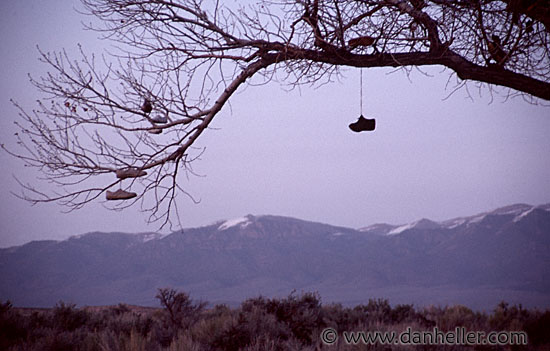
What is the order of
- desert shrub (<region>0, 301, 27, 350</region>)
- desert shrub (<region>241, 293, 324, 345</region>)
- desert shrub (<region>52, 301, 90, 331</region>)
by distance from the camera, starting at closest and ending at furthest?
desert shrub (<region>0, 301, 27, 350</region>)
desert shrub (<region>241, 293, 324, 345</region>)
desert shrub (<region>52, 301, 90, 331</region>)

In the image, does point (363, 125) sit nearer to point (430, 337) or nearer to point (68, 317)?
point (430, 337)

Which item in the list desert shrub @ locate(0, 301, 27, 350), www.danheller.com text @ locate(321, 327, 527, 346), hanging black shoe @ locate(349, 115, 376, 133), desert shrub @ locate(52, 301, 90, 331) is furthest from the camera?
desert shrub @ locate(52, 301, 90, 331)

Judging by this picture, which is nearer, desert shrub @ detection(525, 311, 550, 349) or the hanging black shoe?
the hanging black shoe

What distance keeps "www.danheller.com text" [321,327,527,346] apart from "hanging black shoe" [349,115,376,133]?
304cm

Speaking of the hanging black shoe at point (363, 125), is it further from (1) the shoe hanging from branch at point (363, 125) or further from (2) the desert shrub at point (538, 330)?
(2) the desert shrub at point (538, 330)

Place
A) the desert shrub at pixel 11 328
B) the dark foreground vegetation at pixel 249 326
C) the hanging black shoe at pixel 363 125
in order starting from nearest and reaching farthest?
the hanging black shoe at pixel 363 125 → the dark foreground vegetation at pixel 249 326 → the desert shrub at pixel 11 328

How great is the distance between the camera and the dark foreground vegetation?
6.10m

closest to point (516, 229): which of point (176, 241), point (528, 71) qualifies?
point (176, 241)

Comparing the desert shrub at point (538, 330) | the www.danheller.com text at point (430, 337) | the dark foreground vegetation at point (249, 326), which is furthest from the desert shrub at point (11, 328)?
the desert shrub at point (538, 330)

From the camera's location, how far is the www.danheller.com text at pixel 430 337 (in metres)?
6.27

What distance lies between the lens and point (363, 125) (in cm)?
597

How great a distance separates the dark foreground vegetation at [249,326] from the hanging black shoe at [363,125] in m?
3.03

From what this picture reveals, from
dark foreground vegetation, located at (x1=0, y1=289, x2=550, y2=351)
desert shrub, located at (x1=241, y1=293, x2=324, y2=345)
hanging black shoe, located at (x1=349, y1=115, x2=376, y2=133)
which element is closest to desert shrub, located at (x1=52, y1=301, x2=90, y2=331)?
dark foreground vegetation, located at (x1=0, y1=289, x2=550, y2=351)

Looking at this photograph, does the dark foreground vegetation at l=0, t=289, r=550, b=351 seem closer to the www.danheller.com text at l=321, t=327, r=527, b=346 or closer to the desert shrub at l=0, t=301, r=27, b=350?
the desert shrub at l=0, t=301, r=27, b=350
